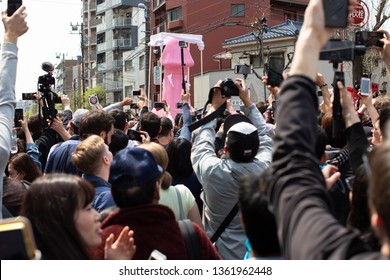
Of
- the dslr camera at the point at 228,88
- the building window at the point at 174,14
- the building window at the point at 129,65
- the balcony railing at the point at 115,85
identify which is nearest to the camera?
the dslr camera at the point at 228,88

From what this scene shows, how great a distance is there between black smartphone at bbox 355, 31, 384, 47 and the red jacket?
148 centimetres

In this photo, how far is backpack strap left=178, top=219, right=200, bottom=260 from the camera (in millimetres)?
2586

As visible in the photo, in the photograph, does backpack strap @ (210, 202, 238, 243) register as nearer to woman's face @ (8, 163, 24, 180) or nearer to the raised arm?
the raised arm

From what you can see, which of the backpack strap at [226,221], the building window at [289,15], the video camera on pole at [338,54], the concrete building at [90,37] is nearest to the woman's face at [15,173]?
the backpack strap at [226,221]

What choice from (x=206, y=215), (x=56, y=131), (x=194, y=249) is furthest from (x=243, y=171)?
(x=56, y=131)

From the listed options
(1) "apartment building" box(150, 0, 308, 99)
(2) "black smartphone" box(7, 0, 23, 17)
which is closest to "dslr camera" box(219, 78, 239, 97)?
(2) "black smartphone" box(7, 0, 23, 17)

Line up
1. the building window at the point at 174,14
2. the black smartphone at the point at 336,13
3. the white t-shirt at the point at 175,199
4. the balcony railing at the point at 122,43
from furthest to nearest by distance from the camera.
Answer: the balcony railing at the point at 122,43
the building window at the point at 174,14
the white t-shirt at the point at 175,199
the black smartphone at the point at 336,13

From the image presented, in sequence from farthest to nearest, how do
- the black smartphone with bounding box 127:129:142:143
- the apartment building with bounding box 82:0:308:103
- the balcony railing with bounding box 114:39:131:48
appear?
the balcony railing with bounding box 114:39:131:48
the apartment building with bounding box 82:0:308:103
the black smartphone with bounding box 127:129:142:143

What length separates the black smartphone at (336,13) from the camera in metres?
1.93

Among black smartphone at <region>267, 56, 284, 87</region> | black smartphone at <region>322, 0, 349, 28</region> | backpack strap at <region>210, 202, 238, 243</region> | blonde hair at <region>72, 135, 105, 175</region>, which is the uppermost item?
black smartphone at <region>322, 0, 349, 28</region>

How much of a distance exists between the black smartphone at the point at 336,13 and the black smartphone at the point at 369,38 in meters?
0.98

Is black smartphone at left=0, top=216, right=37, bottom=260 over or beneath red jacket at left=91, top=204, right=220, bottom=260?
over

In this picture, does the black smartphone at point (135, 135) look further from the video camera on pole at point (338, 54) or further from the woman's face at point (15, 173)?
the video camera on pole at point (338, 54)

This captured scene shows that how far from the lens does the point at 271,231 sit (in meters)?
1.95
